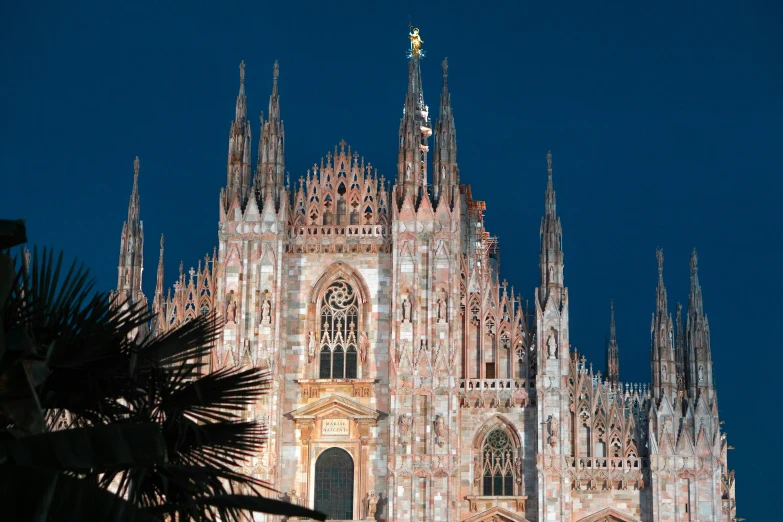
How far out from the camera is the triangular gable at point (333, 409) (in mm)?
42062

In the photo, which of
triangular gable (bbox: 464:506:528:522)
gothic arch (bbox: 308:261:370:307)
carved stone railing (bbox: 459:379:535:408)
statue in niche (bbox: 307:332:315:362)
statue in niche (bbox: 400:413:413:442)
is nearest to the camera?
triangular gable (bbox: 464:506:528:522)

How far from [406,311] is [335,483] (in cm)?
639

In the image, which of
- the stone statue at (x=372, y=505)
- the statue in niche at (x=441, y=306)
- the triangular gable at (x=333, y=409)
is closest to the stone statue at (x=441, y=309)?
the statue in niche at (x=441, y=306)

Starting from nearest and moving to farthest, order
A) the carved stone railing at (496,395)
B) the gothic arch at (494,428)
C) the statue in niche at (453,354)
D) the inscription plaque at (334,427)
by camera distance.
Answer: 1. the statue in niche at (453,354)
2. the gothic arch at (494,428)
3. the carved stone railing at (496,395)
4. the inscription plaque at (334,427)

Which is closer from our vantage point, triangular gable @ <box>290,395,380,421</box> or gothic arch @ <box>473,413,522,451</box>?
gothic arch @ <box>473,413,522,451</box>

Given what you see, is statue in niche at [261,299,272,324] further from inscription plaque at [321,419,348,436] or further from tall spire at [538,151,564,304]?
tall spire at [538,151,564,304]

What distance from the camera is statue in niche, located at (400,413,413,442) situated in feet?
134

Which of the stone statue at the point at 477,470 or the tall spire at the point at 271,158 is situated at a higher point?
the tall spire at the point at 271,158

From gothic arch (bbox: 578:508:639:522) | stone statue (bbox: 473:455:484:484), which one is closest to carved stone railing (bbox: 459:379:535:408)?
stone statue (bbox: 473:455:484:484)

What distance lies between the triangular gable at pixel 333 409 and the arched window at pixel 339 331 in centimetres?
98

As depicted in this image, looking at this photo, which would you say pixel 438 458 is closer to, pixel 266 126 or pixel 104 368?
pixel 266 126

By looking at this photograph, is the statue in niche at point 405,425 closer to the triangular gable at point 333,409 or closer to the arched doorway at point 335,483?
the triangular gable at point 333,409

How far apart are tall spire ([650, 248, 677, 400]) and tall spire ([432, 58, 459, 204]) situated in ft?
27.1

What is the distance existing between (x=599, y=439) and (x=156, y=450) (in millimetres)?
31503
